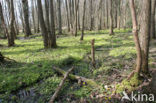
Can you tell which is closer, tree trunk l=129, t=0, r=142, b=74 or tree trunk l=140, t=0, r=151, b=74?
tree trunk l=129, t=0, r=142, b=74

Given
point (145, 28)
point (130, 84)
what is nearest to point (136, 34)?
point (145, 28)

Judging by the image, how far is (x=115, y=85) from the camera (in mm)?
4266

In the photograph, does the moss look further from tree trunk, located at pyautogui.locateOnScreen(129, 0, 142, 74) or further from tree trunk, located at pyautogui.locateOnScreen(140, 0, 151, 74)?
tree trunk, located at pyautogui.locateOnScreen(140, 0, 151, 74)

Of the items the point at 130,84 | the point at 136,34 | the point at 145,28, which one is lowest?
the point at 130,84

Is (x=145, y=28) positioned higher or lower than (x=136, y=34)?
higher

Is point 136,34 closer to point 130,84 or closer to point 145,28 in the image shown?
point 145,28

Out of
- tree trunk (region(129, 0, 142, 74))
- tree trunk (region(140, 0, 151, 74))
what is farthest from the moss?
tree trunk (region(140, 0, 151, 74))

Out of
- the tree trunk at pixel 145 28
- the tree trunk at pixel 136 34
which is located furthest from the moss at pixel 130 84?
the tree trunk at pixel 145 28

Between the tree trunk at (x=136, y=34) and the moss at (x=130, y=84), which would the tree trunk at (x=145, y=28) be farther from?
the moss at (x=130, y=84)

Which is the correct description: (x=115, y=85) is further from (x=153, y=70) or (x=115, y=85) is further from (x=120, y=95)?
(x=153, y=70)

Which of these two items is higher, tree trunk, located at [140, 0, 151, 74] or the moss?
tree trunk, located at [140, 0, 151, 74]

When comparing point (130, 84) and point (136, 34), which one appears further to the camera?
point (130, 84)

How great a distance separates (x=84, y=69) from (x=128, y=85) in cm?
266

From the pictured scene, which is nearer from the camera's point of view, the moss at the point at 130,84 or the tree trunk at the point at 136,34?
the tree trunk at the point at 136,34
